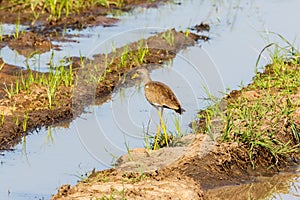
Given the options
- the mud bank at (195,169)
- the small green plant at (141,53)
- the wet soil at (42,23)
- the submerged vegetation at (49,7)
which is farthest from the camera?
the submerged vegetation at (49,7)

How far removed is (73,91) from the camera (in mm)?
9117

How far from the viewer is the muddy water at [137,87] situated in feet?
22.8

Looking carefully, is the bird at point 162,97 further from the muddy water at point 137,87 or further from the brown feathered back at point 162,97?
the muddy water at point 137,87

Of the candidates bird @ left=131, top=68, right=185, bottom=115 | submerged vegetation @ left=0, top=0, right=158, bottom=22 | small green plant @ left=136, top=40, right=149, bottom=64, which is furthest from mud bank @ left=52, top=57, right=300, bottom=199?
submerged vegetation @ left=0, top=0, right=158, bottom=22

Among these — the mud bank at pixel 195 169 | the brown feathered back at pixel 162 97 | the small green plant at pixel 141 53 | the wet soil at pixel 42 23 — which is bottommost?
the mud bank at pixel 195 169

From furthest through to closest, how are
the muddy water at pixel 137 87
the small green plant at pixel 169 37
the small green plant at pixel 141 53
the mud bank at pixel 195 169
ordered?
1. the small green plant at pixel 169 37
2. the small green plant at pixel 141 53
3. the muddy water at pixel 137 87
4. the mud bank at pixel 195 169

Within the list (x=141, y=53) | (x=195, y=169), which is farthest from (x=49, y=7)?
(x=195, y=169)

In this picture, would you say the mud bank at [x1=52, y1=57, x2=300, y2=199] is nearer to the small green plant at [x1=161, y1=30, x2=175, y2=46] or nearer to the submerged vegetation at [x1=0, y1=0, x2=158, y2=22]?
the small green plant at [x1=161, y1=30, x2=175, y2=46]

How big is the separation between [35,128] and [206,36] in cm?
520

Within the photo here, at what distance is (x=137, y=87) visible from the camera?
9.97 metres

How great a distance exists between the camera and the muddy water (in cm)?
695

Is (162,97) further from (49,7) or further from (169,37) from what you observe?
(49,7)

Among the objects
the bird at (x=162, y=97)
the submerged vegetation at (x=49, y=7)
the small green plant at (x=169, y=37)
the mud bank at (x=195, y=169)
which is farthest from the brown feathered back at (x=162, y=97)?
the submerged vegetation at (x=49, y=7)

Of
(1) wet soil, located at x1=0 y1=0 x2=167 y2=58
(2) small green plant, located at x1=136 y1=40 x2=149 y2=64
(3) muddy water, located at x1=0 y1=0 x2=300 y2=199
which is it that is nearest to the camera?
(3) muddy water, located at x1=0 y1=0 x2=300 y2=199
